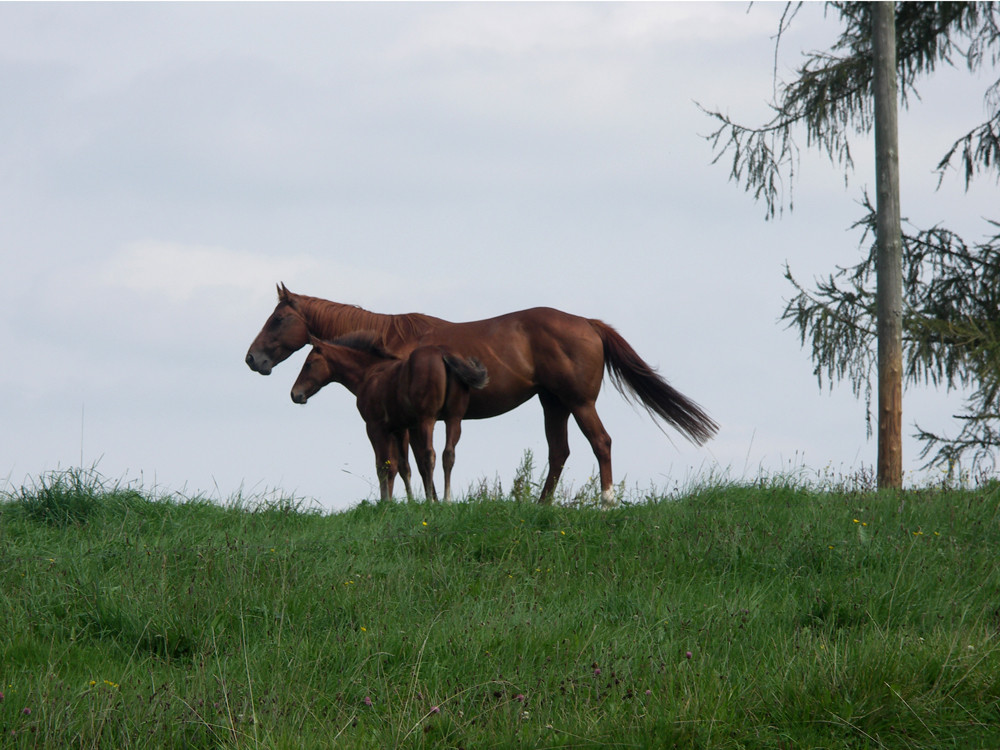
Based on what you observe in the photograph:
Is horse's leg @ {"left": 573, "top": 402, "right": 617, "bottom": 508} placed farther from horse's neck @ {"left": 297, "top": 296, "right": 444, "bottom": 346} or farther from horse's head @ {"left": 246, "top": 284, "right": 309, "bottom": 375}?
horse's head @ {"left": 246, "top": 284, "right": 309, "bottom": 375}

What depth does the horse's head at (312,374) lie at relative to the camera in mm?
10398

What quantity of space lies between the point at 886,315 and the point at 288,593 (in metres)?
8.67

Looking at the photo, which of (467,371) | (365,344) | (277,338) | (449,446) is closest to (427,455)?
(449,446)

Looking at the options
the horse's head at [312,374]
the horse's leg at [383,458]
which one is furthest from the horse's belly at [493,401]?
the horse's head at [312,374]

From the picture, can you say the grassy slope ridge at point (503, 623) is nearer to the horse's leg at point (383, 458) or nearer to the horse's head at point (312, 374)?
the horse's leg at point (383, 458)

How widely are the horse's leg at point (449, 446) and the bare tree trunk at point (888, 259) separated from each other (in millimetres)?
5231

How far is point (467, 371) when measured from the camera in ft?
32.6

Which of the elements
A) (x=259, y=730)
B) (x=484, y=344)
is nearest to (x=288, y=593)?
(x=259, y=730)

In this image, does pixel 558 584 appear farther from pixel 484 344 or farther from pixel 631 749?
pixel 484 344

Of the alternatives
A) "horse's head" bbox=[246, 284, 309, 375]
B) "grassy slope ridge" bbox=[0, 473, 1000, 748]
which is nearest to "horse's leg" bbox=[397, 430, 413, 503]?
"grassy slope ridge" bbox=[0, 473, 1000, 748]

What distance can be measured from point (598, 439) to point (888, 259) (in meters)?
4.57

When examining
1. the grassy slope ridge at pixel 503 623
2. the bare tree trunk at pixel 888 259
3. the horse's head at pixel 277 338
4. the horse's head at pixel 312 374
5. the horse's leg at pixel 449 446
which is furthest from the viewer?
the bare tree trunk at pixel 888 259

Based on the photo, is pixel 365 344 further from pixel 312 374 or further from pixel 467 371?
pixel 467 371

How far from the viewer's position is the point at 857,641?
5.16 metres
